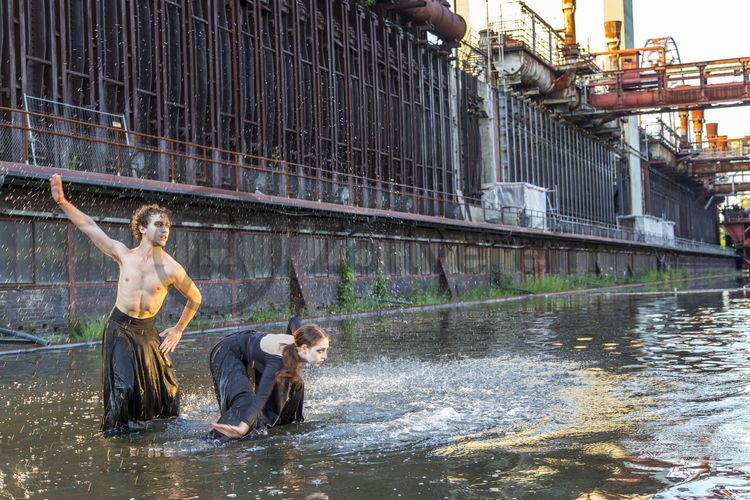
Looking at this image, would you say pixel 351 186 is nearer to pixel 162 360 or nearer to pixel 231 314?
pixel 231 314

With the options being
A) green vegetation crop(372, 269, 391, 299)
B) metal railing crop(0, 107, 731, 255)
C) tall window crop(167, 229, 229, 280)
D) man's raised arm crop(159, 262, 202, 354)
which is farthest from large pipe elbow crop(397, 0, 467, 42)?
man's raised arm crop(159, 262, 202, 354)

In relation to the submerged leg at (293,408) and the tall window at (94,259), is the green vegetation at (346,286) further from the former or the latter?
the submerged leg at (293,408)

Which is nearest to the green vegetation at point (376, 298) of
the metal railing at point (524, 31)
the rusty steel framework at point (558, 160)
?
the rusty steel framework at point (558, 160)

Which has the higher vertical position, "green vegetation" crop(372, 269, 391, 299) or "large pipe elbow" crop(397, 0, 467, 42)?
"large pipe elbow" crop(397, 0, 467, 42)

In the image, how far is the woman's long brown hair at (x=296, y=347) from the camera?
6.57 metres

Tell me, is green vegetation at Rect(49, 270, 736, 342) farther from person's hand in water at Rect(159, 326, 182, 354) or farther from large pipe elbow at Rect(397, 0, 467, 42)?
large pipe elbow at Rect(397, 0, 467, 42)

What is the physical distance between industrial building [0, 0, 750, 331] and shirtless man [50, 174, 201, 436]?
35.3 ft

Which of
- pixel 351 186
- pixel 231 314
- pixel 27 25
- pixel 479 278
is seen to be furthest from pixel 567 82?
pixel 27 25

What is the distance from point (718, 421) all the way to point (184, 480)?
158 inches

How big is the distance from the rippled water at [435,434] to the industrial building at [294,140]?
23.1ft

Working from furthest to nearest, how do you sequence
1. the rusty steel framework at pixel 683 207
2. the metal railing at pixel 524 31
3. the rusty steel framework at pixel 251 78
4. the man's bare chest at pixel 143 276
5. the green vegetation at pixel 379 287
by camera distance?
the rusty steel framework at pixel 683 207
the metal railing at pixel 524 31
the green vegetation at pixel 379 287
the rusty steel framework at pixel 251 78
the man's bare chest at pixel 143 276

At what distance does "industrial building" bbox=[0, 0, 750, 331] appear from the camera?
66.7 feet

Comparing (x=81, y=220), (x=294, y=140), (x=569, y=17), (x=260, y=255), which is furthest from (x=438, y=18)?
(x=81, y=220)

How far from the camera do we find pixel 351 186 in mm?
31812
